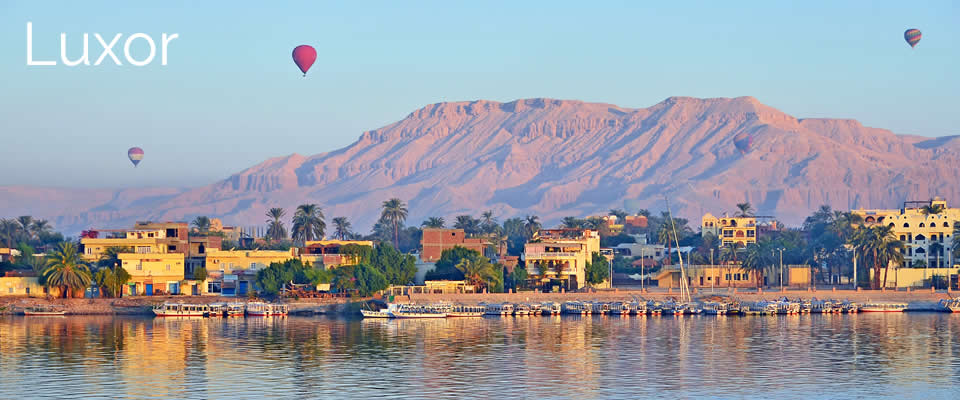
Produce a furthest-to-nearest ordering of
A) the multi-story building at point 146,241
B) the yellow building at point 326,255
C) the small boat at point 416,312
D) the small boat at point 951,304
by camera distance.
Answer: the yellow building at point 326,255, the multi-story building at point 146,241, the small boat at point 951,304, the small boat at point 416,312

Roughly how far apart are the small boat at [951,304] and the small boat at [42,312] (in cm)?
8478

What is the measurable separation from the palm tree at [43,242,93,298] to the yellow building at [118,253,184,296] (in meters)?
5.06

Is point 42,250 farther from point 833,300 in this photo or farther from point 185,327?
point 833,300

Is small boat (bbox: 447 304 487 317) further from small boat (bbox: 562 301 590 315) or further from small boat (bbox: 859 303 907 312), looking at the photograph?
small boat (bbox: 859 303 907 312)

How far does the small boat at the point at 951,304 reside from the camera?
133250 mm

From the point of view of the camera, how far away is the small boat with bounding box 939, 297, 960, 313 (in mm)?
133250

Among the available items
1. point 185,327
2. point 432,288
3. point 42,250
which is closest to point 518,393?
point 185,327

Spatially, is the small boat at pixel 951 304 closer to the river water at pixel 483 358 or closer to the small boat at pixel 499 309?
the river water at pixel 483 358

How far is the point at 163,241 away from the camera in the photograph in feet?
465

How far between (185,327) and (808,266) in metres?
82.2

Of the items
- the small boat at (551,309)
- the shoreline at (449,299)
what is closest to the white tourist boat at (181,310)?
the shoreline at (449,299)

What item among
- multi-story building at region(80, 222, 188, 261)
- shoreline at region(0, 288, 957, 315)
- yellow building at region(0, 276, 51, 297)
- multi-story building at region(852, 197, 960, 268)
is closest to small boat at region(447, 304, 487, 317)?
shoreline at region(0, 288, 957, 315)

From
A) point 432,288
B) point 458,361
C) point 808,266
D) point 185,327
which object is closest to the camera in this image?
point 458,361

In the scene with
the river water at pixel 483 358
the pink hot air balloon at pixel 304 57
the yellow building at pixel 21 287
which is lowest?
the river water at pixel 483 358
